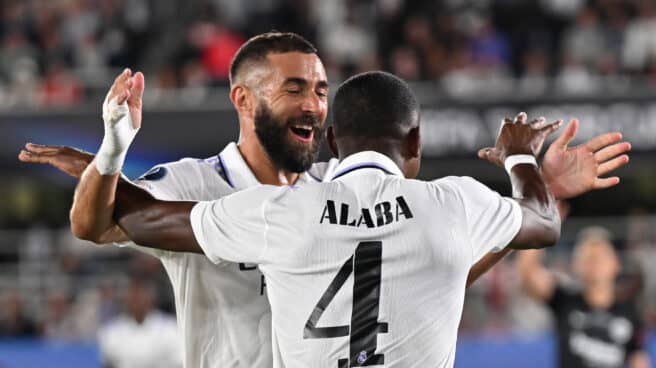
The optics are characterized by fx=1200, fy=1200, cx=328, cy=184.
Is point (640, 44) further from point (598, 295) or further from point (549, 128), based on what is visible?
point (549, 128)

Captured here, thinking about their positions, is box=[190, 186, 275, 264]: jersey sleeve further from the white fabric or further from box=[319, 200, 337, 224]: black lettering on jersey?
the white fabric

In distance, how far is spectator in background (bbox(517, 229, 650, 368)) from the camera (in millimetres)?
8922

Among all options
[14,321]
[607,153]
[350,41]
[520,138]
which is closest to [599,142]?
[607,153]

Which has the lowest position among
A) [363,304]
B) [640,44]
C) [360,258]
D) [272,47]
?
[363,304]

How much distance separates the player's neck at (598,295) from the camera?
9.01 meters

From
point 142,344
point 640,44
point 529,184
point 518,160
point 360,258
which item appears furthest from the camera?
point 640,44

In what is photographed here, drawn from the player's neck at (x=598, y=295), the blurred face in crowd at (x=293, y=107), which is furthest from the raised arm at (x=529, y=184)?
the player's neck at (x=598, y=295)

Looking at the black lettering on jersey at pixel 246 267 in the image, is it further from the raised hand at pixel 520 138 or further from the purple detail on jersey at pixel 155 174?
the raised hand at pixel 520 138

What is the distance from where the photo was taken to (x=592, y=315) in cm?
905

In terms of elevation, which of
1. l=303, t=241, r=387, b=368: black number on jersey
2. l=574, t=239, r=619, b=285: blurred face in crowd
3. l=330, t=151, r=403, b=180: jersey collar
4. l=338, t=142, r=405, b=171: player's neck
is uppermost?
l=574, t=239, r=619, b=285: blurred face in crowd

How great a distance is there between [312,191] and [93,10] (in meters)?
14.2

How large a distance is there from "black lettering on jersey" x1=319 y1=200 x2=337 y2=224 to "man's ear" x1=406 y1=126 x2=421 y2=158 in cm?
33

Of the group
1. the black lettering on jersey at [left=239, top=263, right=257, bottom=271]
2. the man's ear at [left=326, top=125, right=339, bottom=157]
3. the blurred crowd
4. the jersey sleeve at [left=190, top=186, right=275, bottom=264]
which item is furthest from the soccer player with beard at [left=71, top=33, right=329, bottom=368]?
the blurred crowd

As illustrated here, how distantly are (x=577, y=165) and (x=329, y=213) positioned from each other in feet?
3.65
